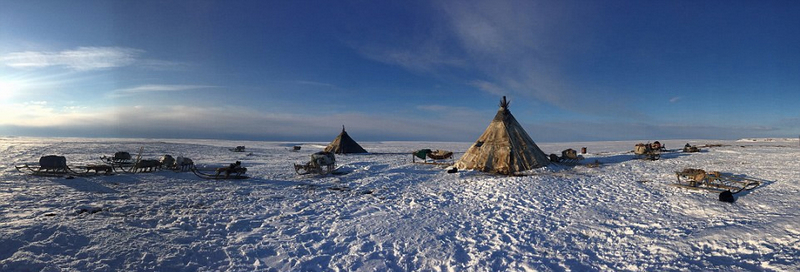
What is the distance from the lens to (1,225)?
805 centimetres

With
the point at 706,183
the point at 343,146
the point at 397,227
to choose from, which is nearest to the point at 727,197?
the point at 706,183

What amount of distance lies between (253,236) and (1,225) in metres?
6.25

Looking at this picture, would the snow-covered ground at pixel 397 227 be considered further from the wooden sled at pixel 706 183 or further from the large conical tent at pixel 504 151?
the large conical tent at pixel 504 151

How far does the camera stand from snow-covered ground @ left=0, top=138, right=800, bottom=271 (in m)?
6.54

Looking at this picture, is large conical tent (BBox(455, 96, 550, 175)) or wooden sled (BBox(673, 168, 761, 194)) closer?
wooden sled (BBox(673, 168, 761, 194))

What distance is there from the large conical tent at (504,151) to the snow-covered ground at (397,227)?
4.25 metres

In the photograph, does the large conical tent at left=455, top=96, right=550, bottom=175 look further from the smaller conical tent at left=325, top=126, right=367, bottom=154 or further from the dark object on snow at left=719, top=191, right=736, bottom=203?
the smaller conical tent at left=325, top=126, right=367, bottom=154

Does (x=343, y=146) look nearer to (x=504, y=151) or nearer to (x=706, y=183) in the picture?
(x=504, y=151)

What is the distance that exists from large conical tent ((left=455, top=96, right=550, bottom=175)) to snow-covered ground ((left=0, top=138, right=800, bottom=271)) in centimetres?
425

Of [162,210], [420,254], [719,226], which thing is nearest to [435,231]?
[420,254]

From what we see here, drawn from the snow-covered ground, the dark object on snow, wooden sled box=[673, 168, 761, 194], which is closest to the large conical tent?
the snow-covered ground

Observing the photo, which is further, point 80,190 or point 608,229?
point 80,190

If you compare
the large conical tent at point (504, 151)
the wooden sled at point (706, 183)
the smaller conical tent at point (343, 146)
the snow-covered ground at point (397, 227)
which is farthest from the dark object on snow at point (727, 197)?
the smaller conical tent at point (343, 146)

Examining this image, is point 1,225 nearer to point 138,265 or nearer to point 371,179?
point 138,265
